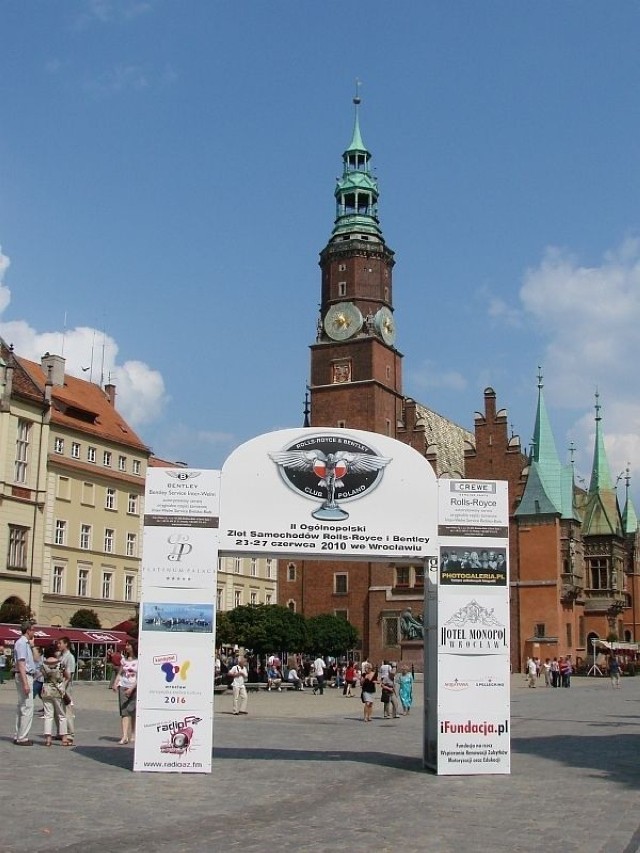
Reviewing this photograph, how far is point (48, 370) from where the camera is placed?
62938 mm

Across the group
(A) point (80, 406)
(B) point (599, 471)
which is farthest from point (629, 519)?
(A) point (80, 406)

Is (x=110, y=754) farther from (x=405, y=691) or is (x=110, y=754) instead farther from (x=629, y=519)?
(x=629, y=519)

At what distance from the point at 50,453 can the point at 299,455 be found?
4266 centimetres

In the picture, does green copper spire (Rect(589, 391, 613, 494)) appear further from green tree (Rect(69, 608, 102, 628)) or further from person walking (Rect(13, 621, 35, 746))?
person walking (Rect(13, 621, 35, 746))

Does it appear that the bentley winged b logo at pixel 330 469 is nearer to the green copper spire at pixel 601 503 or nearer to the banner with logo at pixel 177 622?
the banner with logo at pixel 177 622

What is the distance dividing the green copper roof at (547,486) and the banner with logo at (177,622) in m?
59.5

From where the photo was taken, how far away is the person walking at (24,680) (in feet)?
56.3

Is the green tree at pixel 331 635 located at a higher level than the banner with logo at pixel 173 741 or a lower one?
higher

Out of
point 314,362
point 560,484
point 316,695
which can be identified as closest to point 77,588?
point 316,695

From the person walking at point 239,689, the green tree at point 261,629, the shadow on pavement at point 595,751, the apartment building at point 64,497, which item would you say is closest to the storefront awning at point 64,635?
the green tree at point 261,629

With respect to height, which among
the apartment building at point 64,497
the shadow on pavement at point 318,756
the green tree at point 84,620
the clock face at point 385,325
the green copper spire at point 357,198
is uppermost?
the green copper spire at point 357,198

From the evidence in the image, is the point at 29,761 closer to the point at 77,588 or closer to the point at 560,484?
Answer: the point at 77,588

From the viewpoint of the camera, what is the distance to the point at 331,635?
63062mm

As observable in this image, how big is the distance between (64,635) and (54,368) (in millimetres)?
23224
